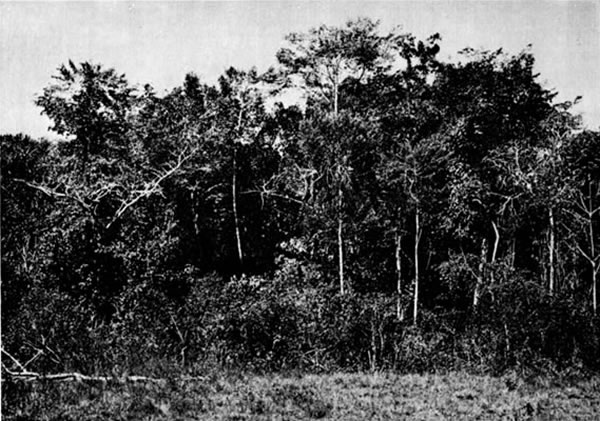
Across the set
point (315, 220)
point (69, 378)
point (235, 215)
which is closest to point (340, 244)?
point (315, 220)

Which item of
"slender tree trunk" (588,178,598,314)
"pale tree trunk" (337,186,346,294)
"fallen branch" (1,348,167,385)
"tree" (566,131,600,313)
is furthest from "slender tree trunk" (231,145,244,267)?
"fallen branch" (1,348,167,385)

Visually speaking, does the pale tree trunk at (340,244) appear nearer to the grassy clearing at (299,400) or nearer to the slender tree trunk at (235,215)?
the slender tree trunk at (235,215)

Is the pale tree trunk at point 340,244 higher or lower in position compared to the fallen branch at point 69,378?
higher

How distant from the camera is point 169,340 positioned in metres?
22.2

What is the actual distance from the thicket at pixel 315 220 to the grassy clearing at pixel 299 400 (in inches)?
133

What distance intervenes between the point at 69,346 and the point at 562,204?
1407 centimetres

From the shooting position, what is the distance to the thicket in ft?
71.5

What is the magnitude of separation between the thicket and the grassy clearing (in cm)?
339

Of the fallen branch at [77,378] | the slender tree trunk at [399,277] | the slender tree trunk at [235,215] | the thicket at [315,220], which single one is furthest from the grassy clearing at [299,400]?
the slender tree trunk at [235,215]

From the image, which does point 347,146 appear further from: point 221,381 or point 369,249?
point 221,381

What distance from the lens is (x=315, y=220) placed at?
25.0 meters

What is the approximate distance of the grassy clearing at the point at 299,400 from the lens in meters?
13.9

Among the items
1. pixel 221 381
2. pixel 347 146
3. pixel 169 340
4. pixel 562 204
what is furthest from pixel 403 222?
pixel 221 381

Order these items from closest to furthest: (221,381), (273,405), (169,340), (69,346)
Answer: (273,405)
(221,381)
(69,346)
(169,340)
